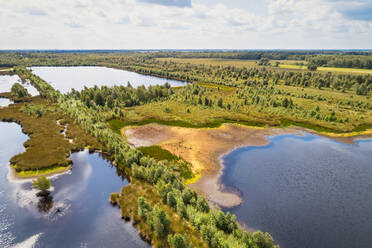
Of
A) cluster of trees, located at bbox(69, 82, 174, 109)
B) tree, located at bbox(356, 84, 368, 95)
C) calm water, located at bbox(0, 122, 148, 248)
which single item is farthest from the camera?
tree, located at bbox(356, 84, 368, 95)

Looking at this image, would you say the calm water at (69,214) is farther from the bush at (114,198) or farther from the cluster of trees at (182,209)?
the cluster of trees at (182,209)

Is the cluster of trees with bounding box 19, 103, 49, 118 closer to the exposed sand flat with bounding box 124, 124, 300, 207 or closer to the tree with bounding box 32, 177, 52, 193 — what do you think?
the exposed sand flat with bounding box 124, 124, 300, 207

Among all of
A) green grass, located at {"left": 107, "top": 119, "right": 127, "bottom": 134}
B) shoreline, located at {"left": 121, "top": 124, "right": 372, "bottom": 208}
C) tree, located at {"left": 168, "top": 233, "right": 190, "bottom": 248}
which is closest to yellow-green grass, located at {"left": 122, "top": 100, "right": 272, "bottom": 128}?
green grass, located at {"left": 107, "top": 119, "right": 127, "bottom": 134}

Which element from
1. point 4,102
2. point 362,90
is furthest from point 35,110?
point 362,90

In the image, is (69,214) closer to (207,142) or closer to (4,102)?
(207,142)

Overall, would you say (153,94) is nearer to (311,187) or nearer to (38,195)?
(38,195)

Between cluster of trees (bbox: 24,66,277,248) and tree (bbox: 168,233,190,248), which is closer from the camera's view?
tree (bbox: 168,233,190,248)


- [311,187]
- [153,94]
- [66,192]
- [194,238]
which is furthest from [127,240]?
[153,94]
